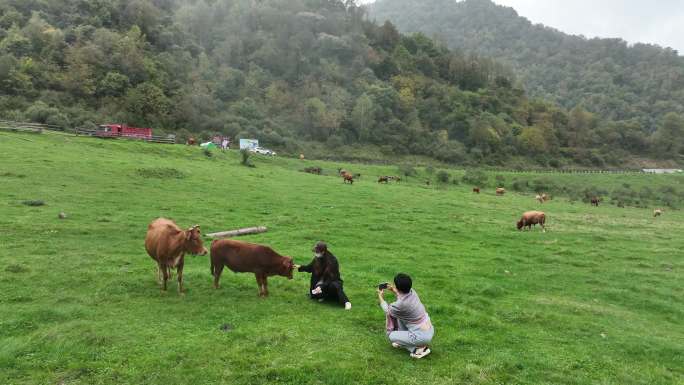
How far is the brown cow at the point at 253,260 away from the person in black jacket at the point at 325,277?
71 centimetres

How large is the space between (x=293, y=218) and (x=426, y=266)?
32.7 feet

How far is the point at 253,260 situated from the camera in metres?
11.8

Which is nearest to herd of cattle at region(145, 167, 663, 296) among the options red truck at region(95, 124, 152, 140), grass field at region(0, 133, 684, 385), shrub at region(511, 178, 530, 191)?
grass field at region(0, 133, 684, 385)

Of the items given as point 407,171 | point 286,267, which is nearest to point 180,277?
point 286,267

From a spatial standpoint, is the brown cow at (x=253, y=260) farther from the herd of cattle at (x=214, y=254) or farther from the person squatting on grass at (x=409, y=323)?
the person squatting on grass at (x=409, y=323)

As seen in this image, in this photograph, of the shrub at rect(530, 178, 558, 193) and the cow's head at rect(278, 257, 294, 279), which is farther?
the shrub at rect(530, 178, 558, 193)

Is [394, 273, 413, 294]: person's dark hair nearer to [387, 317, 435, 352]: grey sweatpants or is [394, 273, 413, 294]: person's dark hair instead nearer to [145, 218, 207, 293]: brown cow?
[387, 317, 435, 352]: grey sweatpants

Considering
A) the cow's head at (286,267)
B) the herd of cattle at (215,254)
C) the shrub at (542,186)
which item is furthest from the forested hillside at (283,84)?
the cow's head at (286,267)

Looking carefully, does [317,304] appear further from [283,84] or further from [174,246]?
[283,84]

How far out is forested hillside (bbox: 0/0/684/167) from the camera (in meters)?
85.5

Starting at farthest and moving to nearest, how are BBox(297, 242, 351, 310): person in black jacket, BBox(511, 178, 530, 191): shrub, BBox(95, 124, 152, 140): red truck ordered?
BBox(511, 178, 530, 191): shrub, BBox(95, 124, 152, 140): red truck, BBox(297, 242, 351, 310): person in black jacket

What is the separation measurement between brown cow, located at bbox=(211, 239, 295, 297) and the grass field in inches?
27.2

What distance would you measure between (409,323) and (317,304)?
3.30 meters

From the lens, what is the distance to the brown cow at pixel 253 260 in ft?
38.7
